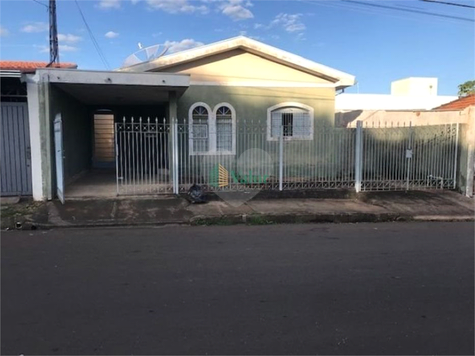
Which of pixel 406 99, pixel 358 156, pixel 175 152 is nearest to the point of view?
pixel 175 152

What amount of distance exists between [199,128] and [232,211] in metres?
4.69

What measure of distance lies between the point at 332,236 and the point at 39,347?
543 centimetres

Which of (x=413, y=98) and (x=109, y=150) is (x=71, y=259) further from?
(x=413, y=98)

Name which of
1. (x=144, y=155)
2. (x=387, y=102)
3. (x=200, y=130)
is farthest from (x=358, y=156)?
(x=387, y=102)

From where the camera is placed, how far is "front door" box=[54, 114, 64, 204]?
9.45m

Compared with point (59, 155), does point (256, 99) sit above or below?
above

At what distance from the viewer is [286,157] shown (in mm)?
13992

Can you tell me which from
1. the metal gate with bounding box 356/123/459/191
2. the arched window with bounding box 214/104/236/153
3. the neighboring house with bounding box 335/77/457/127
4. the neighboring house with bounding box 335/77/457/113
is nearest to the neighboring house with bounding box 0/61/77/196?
the arched window with bounding box 214/104/236/153

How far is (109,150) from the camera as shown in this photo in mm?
18766

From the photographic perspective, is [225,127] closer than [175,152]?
No

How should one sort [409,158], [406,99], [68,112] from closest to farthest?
[409,158] → [68,112] → [406,99]

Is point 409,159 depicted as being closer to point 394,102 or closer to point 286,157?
point 286,157

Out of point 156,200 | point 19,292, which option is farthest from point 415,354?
point 156,200

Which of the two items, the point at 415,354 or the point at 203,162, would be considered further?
the point at 203,162
